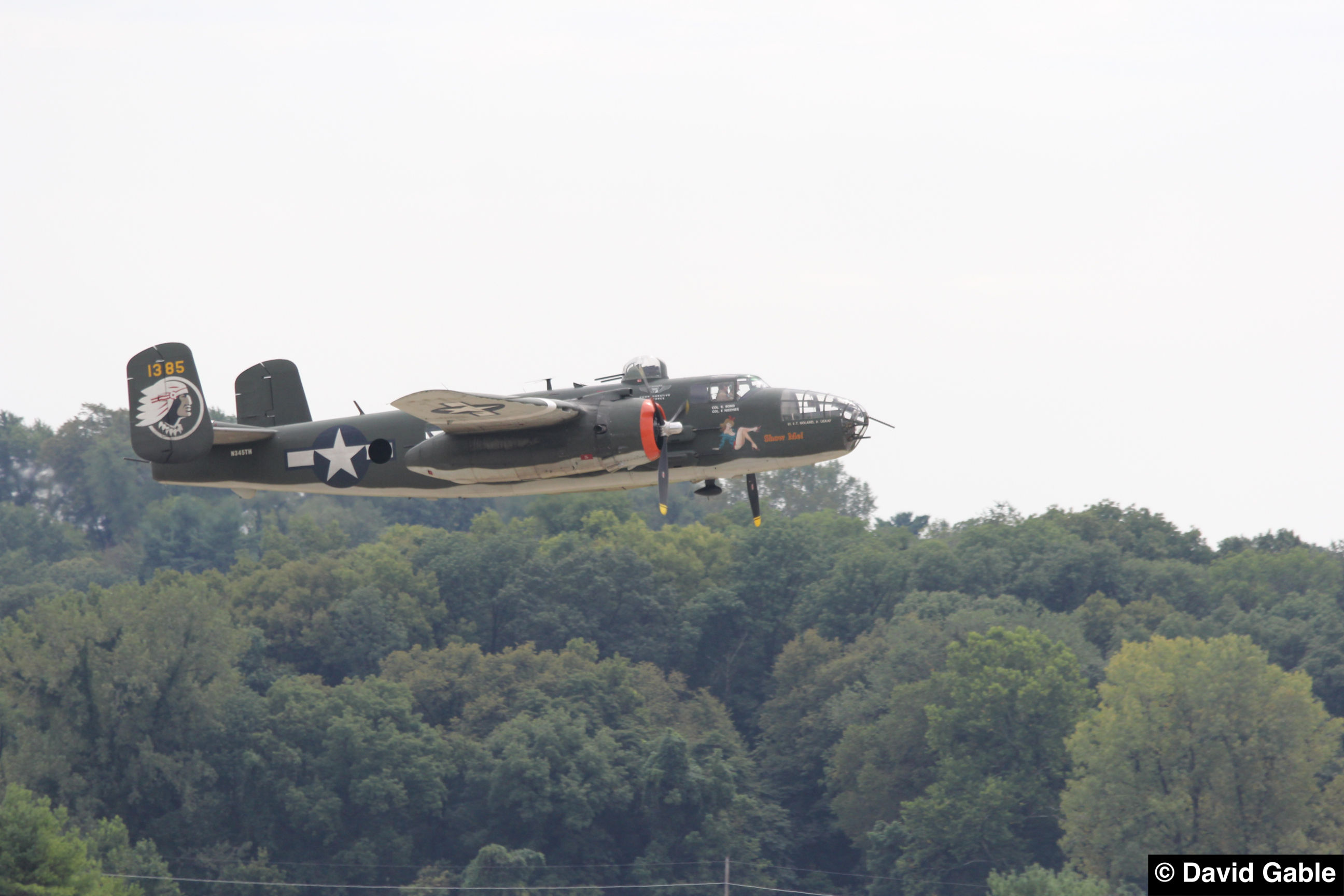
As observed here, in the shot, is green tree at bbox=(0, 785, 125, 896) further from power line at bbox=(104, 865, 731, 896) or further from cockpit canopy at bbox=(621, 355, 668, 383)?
cockpit canopy at bbox=(621, 355, 668, 383)

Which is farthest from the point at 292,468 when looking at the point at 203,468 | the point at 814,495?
the point at 814,495

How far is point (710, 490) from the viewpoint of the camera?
3828 cm

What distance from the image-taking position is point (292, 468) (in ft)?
133

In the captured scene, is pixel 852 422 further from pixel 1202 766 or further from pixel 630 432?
pixel 1202 766

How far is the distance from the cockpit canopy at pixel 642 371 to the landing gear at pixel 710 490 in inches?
103

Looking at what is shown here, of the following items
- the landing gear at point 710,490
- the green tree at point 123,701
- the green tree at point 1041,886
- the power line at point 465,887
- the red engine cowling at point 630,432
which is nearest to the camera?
the red engine cowling at point 630,432

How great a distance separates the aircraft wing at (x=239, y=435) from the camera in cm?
4084

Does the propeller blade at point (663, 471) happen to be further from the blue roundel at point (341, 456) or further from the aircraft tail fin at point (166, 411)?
the aircraft tail fin at point (166, 411)

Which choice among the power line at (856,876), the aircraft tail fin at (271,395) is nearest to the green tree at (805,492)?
the power line at (856,876)

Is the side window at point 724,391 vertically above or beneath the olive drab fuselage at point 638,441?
above

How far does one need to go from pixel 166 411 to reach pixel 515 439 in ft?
30.7

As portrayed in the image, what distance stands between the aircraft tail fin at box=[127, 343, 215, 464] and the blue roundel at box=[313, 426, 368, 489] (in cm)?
279

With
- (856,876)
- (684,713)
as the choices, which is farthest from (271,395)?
(684,713)

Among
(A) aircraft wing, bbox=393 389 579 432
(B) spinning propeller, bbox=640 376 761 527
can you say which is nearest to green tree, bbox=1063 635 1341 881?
(B) spinning propeller, bbox=640 376 761 527
